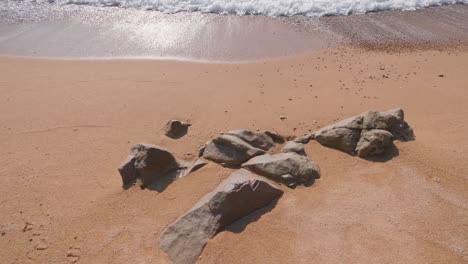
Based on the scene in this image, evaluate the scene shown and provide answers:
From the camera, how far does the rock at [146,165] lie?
4090 millimetres

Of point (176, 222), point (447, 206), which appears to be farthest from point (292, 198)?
point (447, 206)

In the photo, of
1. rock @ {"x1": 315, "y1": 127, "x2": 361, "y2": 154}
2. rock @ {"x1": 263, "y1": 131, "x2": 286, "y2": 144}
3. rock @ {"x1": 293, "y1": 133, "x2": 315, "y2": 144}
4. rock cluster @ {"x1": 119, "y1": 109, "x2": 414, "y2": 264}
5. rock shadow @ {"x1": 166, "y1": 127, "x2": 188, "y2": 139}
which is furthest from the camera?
rock shadow @ {"x1": 166, "y1": 127, "x2": 188, "y2": 139}

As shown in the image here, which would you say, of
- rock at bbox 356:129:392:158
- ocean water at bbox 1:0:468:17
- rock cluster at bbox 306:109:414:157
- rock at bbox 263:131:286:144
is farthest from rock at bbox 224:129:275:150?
ocean water at bbox 1:0:468:17

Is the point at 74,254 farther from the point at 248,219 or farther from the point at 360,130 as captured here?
the point at 360,130

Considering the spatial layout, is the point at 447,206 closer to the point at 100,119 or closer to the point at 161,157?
the point at 161,157

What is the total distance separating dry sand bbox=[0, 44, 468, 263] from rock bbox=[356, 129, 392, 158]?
12cm

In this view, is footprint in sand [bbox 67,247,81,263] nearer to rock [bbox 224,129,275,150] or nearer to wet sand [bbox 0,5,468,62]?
rock [bbox 224,129,275,150]

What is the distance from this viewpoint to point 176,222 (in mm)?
3586

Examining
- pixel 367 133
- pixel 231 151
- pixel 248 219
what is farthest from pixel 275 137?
pixel 248 219

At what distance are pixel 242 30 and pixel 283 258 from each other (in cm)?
536

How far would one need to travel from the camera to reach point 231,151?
424 cm

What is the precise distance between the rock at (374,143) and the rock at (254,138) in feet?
2.91

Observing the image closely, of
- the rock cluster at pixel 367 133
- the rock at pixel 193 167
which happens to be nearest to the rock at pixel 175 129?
the rock at pixel 193 167

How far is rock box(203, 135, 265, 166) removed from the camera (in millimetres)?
4199
